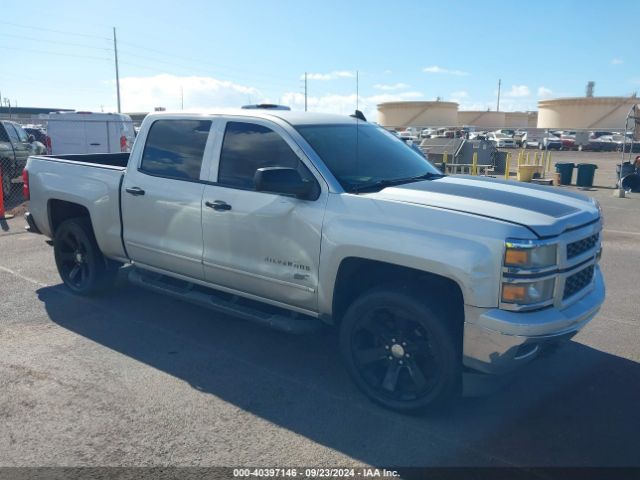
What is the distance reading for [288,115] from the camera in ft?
15.5

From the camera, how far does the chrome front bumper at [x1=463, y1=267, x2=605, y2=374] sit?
132 inches

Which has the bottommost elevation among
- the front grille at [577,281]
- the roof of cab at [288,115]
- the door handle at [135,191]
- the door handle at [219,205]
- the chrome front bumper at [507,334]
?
the chrome front bumper at [507,334]

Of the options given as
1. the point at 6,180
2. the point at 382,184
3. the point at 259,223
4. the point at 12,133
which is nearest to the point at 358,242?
the point at 382,184

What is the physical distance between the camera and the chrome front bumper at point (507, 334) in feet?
11.0

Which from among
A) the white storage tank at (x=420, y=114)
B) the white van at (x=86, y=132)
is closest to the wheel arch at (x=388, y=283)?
the white van at (x=86, y=132)

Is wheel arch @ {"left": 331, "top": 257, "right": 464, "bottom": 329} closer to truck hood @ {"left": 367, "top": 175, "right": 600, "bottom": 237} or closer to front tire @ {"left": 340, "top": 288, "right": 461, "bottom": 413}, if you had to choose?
front tire @ {"left": 340, "top": 288, "right": 461, "bottom": 413}

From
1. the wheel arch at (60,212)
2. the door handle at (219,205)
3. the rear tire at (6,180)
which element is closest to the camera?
the door handle at (219,205)

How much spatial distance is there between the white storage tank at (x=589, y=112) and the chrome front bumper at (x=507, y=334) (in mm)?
58776

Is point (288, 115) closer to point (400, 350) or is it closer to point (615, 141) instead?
point (400, 350)

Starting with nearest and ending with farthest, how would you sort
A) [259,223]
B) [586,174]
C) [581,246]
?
1. [581,246]
2. [259,223]
3. [586,174]

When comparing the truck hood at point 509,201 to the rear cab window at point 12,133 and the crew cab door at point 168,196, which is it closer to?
the crew cab door at point 168,196

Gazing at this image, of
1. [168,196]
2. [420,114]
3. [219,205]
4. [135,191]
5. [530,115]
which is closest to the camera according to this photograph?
[219,205]

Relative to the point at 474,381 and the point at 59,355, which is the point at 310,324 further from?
the point at 59,355

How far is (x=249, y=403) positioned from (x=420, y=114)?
67.7 metres
